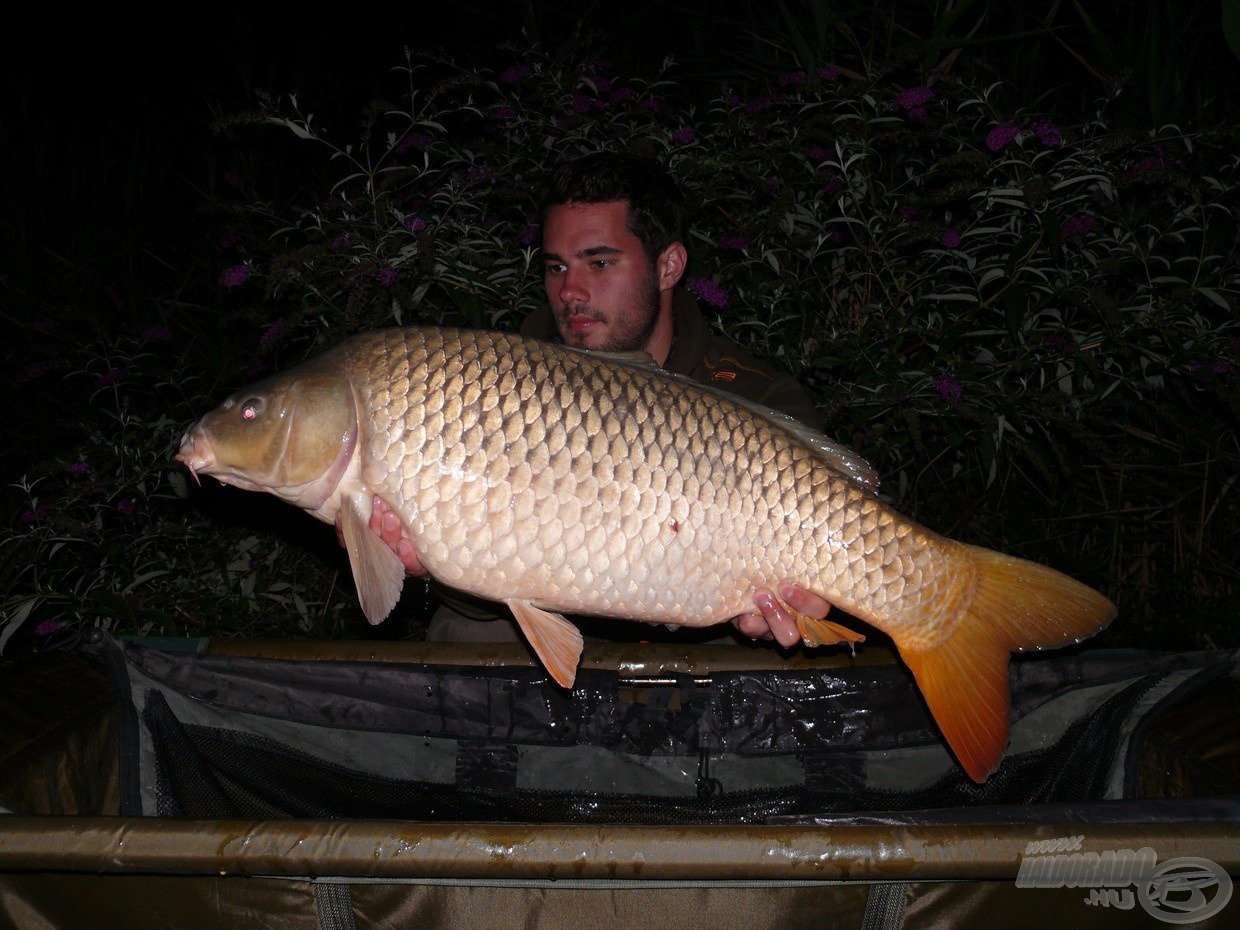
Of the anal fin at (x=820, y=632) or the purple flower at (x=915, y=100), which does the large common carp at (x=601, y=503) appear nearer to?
the anal fin at (x=820, y=632)

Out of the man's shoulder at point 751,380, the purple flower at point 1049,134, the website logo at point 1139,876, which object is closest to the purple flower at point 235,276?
the man's shoulder at point 751,380

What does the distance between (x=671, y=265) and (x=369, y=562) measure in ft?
3.93

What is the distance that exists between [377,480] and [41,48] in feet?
27.4

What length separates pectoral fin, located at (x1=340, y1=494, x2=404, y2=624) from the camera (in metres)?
1.33

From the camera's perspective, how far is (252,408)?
134 centimetres

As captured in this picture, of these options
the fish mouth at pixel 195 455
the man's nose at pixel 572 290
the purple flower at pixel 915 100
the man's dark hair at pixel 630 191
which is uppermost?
the purple flower at pixel 915 100

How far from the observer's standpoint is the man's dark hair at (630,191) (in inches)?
84.0

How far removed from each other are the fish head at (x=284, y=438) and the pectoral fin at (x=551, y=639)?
0.33 meters

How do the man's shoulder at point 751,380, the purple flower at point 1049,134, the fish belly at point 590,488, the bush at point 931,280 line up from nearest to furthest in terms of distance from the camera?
the fish belly at point 590,488 < the man's shoulder at point 751,380 < the purple flower at point 1049,134 < the bush at point 931,280

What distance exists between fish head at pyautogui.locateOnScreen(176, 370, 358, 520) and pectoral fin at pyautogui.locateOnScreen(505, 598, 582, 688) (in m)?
0.33

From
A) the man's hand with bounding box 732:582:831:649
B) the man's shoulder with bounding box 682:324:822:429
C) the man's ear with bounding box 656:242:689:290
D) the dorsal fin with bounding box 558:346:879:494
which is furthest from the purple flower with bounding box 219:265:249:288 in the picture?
the man's hand with bounding box 732:582:831:649

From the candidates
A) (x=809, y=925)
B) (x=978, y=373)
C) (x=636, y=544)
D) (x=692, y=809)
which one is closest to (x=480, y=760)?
(x=692, y=809)

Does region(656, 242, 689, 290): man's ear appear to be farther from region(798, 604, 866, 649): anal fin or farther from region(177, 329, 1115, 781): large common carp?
region(798, 604, 866, 649): anal fin

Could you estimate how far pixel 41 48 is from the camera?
7508mm
